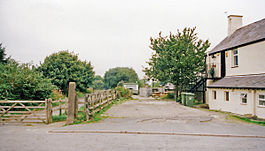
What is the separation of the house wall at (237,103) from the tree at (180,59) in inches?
247

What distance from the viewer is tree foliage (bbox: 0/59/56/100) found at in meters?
15.5

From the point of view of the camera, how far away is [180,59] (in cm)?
2412

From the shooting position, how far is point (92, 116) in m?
12.3

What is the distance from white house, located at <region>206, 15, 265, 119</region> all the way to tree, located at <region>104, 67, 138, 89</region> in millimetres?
71924

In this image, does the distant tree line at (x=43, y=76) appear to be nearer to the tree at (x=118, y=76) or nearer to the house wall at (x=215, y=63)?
the house wall at (x=215, y=63)

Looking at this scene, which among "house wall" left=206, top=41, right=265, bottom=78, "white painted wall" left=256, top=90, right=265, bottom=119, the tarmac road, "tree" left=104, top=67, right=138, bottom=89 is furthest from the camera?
"tree" left=104, top=67, right=138, bottom=89

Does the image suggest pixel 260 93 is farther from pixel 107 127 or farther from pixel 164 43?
pixel 164 43

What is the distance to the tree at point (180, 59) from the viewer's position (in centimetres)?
2445

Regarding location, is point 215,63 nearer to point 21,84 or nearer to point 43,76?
point 21,84

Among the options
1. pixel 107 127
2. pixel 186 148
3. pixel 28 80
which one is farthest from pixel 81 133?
pixel 28 80

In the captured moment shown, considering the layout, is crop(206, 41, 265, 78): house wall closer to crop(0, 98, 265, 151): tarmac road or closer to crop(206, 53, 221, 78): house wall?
crop(206, 53, 221, 78): house wall

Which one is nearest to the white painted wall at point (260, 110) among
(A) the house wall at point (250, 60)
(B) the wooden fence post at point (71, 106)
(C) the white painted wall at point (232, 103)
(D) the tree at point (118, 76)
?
(C) the white painted wall at point (232, 103)

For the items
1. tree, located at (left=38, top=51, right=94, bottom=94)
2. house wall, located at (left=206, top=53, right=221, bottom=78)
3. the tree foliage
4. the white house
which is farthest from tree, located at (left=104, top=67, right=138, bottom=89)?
the tree foliage

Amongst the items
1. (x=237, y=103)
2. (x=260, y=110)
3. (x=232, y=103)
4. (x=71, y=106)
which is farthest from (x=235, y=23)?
(x=71, y=106)
